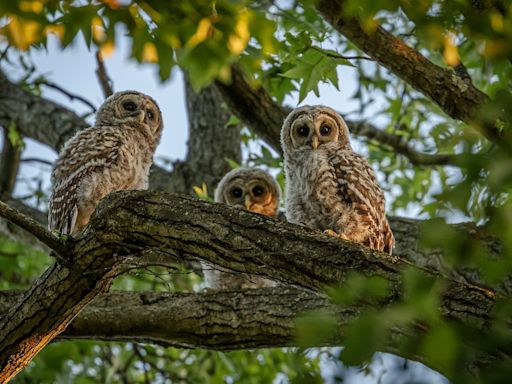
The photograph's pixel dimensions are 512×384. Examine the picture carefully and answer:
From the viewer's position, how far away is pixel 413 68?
400 cm

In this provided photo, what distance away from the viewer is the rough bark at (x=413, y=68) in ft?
12.9

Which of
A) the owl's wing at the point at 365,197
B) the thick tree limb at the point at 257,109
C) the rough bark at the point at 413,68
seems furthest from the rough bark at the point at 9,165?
the rough bark at the point at 413,68

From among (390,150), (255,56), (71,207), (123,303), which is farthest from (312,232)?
(390,150)

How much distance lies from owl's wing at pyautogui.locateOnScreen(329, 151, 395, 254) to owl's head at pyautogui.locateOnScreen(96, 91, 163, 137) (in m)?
1.48

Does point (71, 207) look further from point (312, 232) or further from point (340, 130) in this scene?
point (312, 232)

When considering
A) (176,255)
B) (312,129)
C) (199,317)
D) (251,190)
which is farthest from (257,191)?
(176,255)

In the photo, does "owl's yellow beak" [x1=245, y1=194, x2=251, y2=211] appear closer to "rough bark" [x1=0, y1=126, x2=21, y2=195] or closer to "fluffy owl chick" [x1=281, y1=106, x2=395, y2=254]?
"fluffy owl chick" [x1=281, y1=106, x2=395, y2=254]

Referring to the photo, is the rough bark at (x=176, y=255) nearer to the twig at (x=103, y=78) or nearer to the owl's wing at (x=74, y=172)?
the owl's wing at (x=74, y=172)

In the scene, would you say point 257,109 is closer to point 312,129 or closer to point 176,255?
point 312,129

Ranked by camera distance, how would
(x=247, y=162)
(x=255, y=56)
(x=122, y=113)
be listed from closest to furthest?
(x=255, y=56) < (x=122, y=113) < (x=247, y=162)

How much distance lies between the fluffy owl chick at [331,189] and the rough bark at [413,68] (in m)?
0.67

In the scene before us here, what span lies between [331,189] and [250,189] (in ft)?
5.81

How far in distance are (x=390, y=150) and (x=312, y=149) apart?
2097 millimetres

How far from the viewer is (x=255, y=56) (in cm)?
280
